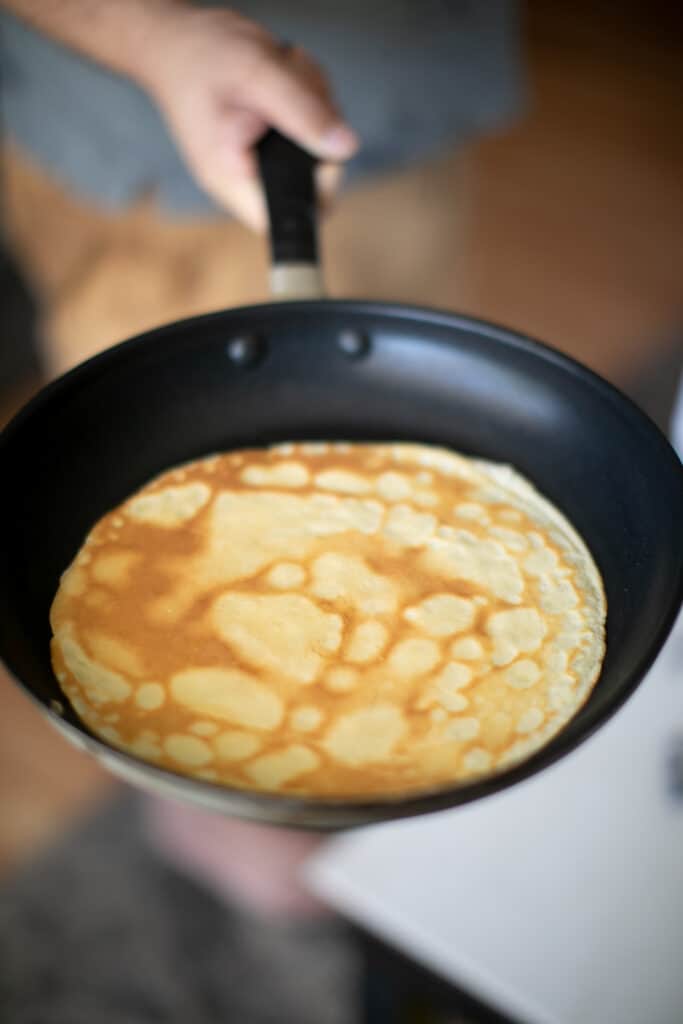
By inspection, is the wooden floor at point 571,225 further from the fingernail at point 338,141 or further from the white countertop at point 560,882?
the white countertop at point 560,882

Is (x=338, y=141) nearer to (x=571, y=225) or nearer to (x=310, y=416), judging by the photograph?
(x=310, y=416)

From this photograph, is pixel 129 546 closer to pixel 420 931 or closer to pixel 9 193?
pixel 420 931

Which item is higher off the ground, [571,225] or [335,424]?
[335,424]

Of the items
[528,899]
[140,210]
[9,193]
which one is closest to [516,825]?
[528,899]

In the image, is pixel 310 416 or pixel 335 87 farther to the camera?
pixel 335 87

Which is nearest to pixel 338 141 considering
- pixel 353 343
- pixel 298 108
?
pixel 298 108

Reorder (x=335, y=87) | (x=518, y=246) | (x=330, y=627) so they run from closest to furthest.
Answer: (x=330, y=627) < (x=335, y=87) < (x=518, y=246)

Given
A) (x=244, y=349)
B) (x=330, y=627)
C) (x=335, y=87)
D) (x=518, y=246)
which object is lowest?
(x=518, y=246)
